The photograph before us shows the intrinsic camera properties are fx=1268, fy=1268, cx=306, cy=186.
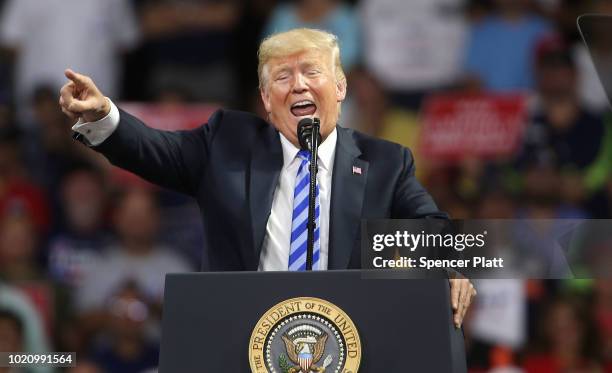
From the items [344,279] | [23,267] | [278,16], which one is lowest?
[344,279]

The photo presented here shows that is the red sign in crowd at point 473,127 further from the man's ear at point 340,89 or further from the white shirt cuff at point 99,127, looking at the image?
the white shirt cuff at point 99,127

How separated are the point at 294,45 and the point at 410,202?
0.52m

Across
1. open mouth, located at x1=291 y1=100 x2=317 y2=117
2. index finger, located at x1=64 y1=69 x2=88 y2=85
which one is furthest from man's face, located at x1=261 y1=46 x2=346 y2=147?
index finger, located at x1=64 y1=69 x2=88 y2=85

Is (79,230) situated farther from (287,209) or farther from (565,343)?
(287,209)

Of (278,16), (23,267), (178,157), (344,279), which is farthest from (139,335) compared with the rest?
(344,279)

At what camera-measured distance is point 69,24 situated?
7.82 meters

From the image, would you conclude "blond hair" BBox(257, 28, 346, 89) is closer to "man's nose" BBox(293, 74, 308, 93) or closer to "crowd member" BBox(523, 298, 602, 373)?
"man's nose" BBox(293, 74, 308, 93)

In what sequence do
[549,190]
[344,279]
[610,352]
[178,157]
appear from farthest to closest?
[549,190] → [610,352] → [178,157] → [344,279]

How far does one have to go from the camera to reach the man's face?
3395 millimetres

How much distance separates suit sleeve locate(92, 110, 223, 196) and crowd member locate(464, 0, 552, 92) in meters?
4.13

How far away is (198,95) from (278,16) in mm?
681

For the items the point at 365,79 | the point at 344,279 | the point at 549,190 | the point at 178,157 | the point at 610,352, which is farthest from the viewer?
the point at 365,79

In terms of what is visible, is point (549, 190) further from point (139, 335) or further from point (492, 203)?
point (139, 335)

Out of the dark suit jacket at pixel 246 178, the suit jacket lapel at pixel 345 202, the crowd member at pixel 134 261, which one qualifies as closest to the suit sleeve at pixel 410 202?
the dark suit jacket at pixel 246 178
